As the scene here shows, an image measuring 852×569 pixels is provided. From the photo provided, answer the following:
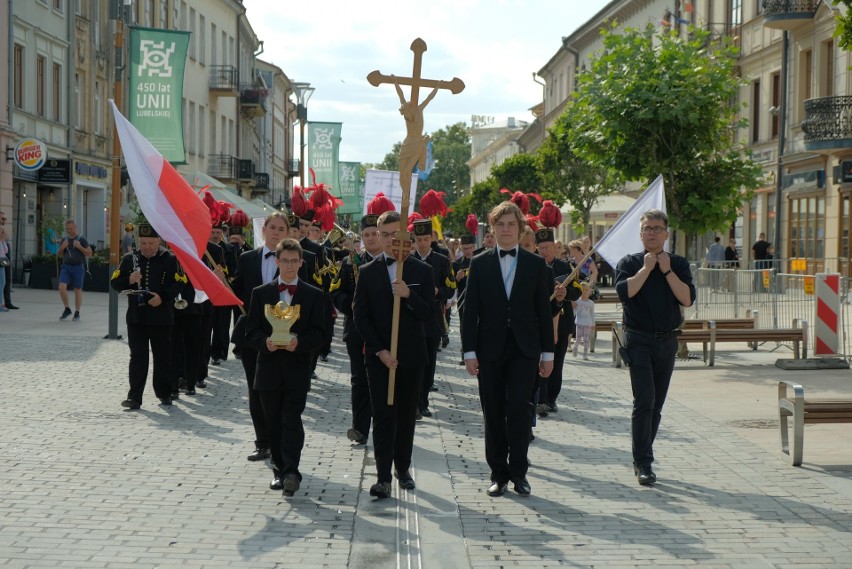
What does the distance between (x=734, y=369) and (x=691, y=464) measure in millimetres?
7687

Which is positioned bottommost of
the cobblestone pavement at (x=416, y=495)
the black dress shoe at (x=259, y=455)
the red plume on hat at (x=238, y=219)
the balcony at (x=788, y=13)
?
the cobblestone pavement at (x=416, y=495)

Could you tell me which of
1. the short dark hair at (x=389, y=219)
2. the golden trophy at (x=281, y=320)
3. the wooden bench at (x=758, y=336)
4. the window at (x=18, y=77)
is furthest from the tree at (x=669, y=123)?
the window at (x=18, y=77)

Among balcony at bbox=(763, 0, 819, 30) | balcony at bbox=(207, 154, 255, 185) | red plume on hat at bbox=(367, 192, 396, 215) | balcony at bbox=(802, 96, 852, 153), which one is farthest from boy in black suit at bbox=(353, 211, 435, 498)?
balcony at bbox=(207, 154, 255, 185)

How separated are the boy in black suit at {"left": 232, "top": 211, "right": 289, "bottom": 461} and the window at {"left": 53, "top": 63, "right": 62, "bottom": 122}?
29354mm

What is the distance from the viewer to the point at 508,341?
25.8 feet

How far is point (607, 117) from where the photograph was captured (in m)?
19.3

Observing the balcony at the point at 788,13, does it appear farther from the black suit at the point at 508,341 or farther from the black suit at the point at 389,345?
the black suit at the point at 389,345

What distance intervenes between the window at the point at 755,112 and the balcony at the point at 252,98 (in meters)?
28.4

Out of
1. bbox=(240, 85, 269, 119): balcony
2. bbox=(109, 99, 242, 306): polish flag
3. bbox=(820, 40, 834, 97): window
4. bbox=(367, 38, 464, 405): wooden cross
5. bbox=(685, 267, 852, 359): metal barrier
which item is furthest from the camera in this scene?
bbox=(240, 85, 269, 119): balcony

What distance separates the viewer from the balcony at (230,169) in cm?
5875

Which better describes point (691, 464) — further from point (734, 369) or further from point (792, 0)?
point (792, 0)

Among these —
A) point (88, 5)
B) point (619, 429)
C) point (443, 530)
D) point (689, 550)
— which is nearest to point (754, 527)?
point (689, 550)

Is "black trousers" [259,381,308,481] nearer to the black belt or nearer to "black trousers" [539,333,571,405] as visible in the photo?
the black belt

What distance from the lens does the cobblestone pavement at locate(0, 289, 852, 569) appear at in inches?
250
